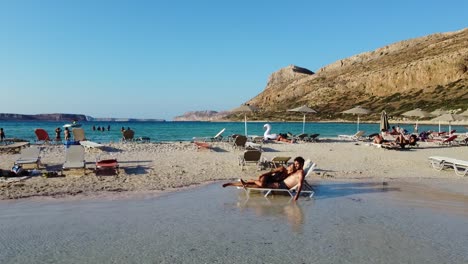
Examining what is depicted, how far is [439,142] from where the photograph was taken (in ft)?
77.7

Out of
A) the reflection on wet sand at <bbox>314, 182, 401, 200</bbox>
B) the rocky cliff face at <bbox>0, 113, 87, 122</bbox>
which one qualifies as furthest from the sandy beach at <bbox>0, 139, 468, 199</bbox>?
the rocky cliff face at <bbox>0, 113, 87, 122</bbox>

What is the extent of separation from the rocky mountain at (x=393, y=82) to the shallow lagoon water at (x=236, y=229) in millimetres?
66195

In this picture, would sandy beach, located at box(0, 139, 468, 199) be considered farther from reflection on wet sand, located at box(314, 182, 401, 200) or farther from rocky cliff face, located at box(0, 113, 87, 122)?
rocky cliff face, located at box(0, 113, 87, 122)

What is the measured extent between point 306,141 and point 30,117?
154468 millimetres

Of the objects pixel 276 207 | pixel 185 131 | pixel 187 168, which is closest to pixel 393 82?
pixel 185 131

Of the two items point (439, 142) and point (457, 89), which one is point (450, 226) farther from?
point (457, 89)

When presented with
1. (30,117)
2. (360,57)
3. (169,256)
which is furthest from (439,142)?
(30,117)

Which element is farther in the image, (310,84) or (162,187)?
(310,84)

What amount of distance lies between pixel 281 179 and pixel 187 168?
4.51m

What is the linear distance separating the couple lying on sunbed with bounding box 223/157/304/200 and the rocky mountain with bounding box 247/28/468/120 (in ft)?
216

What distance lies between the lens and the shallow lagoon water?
5590mm

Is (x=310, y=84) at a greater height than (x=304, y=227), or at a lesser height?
greater

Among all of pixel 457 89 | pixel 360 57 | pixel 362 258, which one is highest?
pixel 360 57

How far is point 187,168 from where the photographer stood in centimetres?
1316
